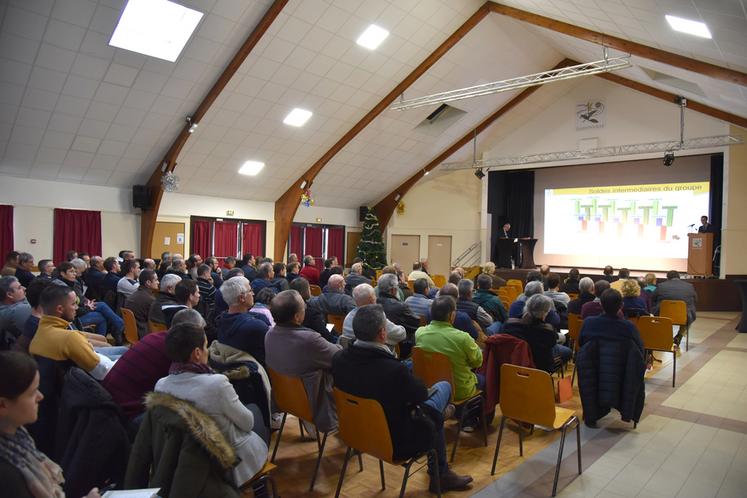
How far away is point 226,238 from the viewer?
42.3 ft

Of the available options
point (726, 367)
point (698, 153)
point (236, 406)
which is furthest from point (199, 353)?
point (698, 153)

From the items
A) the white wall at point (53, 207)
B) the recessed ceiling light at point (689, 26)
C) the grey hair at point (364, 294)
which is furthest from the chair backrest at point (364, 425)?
the white wall at point (53, 207)

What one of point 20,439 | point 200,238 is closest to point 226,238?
point 200,238

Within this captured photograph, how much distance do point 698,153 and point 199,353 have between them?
13.1m

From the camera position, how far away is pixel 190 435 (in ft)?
6.02

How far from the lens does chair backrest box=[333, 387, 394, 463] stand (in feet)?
7.89

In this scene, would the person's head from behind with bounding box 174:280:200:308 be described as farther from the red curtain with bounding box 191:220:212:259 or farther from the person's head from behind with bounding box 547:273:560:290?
the red curtain with bounding box 191:220:212:259

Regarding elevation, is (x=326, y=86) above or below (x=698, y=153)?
above

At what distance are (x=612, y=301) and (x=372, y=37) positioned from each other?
706 centimetres

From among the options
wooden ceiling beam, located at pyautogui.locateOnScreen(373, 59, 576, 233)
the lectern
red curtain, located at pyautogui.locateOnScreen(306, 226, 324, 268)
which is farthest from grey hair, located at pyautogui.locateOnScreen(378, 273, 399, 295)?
red curtain, located at pyautogui.locateOnScreen(306, 226, 324, 268)

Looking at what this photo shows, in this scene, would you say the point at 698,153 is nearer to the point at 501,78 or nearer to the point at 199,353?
the point at 501,78

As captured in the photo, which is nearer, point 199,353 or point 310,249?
point 199,353

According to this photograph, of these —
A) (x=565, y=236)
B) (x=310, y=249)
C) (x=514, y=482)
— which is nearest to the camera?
(x=514, y=482)

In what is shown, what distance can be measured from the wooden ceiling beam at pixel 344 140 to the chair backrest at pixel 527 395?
338 inches
